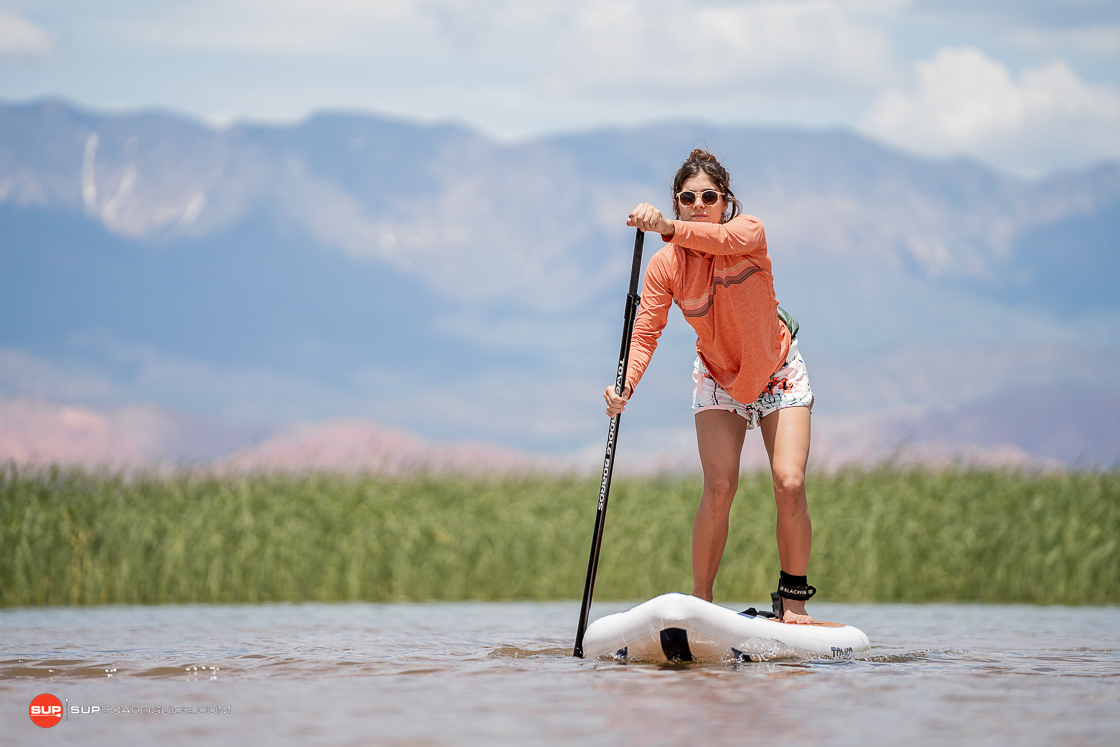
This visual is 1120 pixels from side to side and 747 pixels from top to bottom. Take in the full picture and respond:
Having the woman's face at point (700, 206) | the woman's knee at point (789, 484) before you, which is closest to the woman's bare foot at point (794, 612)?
the woman's knee at point (789, 484)

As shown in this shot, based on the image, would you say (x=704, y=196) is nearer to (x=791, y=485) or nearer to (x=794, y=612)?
(x=791, y=485)

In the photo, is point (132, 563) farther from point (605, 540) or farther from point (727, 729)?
point (727, 729)

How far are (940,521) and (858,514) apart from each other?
74 cm

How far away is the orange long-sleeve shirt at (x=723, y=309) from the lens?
232 inches

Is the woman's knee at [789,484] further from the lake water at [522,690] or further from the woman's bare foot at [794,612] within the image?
the lake water at [522,690]

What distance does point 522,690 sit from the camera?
199 inches

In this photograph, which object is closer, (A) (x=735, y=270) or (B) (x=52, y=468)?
(A) (x=735, y=270)

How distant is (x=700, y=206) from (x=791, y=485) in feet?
4.50

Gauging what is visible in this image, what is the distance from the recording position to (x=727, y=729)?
Result: 417cm

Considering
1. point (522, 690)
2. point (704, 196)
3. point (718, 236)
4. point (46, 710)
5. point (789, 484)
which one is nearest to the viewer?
point (46, 710)

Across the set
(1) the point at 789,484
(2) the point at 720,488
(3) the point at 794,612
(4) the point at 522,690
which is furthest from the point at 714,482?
(4) the point at 522,690

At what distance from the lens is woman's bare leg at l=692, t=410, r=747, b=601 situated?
6121mm

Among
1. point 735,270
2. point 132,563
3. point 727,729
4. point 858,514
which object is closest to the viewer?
point 727,729

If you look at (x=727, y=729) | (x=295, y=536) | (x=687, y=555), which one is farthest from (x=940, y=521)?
(x=727, y=729)
